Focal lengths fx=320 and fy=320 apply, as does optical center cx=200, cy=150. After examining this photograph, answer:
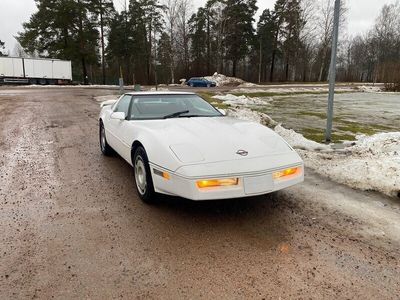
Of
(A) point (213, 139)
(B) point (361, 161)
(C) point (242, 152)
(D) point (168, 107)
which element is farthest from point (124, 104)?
(B) point (361, 161)

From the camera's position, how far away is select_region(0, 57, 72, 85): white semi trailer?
35062mm

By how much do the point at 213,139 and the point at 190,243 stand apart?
1181mm

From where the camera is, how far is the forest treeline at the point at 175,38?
3992 centimetres

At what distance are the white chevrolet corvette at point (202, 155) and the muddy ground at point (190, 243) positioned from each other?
393 mm

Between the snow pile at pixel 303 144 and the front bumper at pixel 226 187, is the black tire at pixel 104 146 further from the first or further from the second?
the snow pile at pixel 303 144

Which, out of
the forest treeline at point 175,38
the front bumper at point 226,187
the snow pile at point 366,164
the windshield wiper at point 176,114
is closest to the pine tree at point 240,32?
the forest treeline at point 175,38

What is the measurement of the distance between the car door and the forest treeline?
3225cm

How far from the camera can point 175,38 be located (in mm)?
47281

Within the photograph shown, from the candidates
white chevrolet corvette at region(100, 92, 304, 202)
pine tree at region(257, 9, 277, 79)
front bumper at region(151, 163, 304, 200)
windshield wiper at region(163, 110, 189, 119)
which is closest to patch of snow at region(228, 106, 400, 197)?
white chevrolet corvette at region(100, 92, 304, 202)

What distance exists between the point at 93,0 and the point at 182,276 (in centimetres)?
4440

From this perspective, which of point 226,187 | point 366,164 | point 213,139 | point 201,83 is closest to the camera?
point 226,187

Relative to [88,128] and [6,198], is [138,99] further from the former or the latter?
[88,128]

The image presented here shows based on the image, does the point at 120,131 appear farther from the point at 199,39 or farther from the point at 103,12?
the point at 199,39

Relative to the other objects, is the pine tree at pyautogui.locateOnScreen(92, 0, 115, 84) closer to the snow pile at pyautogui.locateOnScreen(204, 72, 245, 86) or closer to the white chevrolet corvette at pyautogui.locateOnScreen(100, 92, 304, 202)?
the snow pile at pyautogui.locateOnScreen(204, 72, 245, 86)
